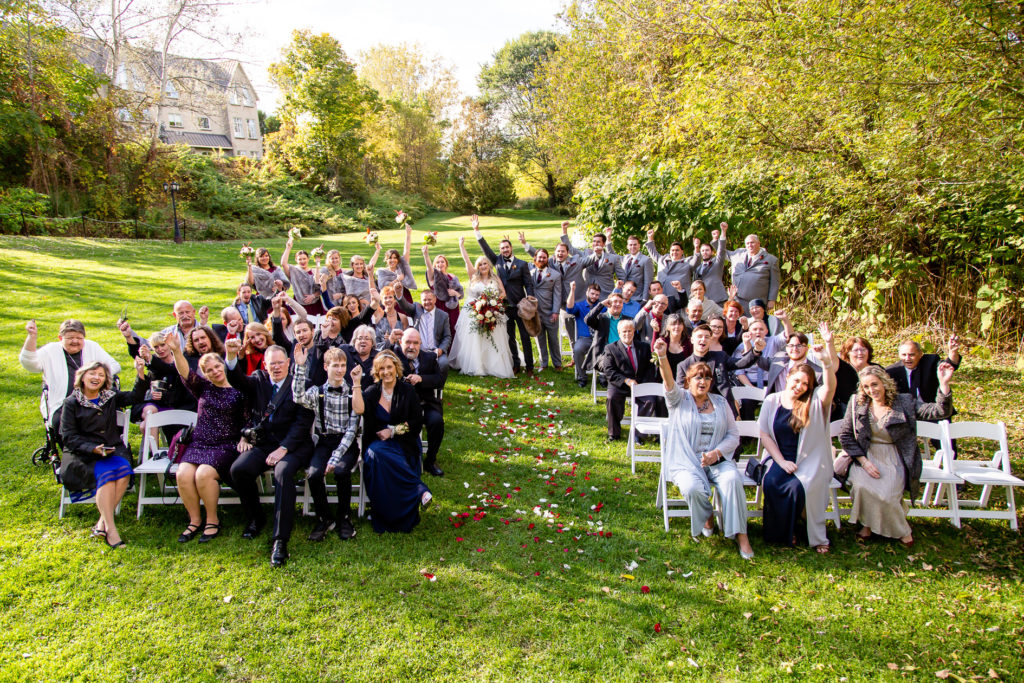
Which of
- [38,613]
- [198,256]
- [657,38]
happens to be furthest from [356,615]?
[198,256]

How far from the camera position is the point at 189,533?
18.4 feet

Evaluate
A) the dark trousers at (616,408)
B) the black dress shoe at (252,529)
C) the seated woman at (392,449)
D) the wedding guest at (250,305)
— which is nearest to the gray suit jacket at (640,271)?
the dark trousers at (616,408)

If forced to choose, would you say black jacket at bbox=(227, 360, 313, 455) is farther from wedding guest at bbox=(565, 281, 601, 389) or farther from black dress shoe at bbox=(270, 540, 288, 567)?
wedding guest at bbox=(565, 281, 601, 389)

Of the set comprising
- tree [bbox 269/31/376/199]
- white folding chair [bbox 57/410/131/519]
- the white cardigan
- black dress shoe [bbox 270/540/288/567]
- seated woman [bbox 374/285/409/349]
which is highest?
tree [bbox 269/31/376/199]

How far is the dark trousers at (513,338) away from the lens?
413 inches

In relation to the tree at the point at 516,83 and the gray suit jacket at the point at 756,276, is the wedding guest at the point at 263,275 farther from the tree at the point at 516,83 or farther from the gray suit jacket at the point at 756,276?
the tree at the point at 516,83

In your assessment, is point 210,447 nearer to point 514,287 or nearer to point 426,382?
point 426,382

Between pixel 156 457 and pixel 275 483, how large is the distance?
160 cm

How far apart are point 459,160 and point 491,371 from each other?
129 ft

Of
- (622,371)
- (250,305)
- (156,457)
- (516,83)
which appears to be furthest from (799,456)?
(516,83)

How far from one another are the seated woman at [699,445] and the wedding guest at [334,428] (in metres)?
3.08

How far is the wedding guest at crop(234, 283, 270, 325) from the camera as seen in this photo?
8.79 meters

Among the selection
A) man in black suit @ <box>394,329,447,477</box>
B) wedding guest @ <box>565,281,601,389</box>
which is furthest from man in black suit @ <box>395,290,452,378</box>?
Result: wedding guest @ <box>565,281,601,389</box>

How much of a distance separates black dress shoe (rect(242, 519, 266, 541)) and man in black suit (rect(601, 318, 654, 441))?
14.1ft
